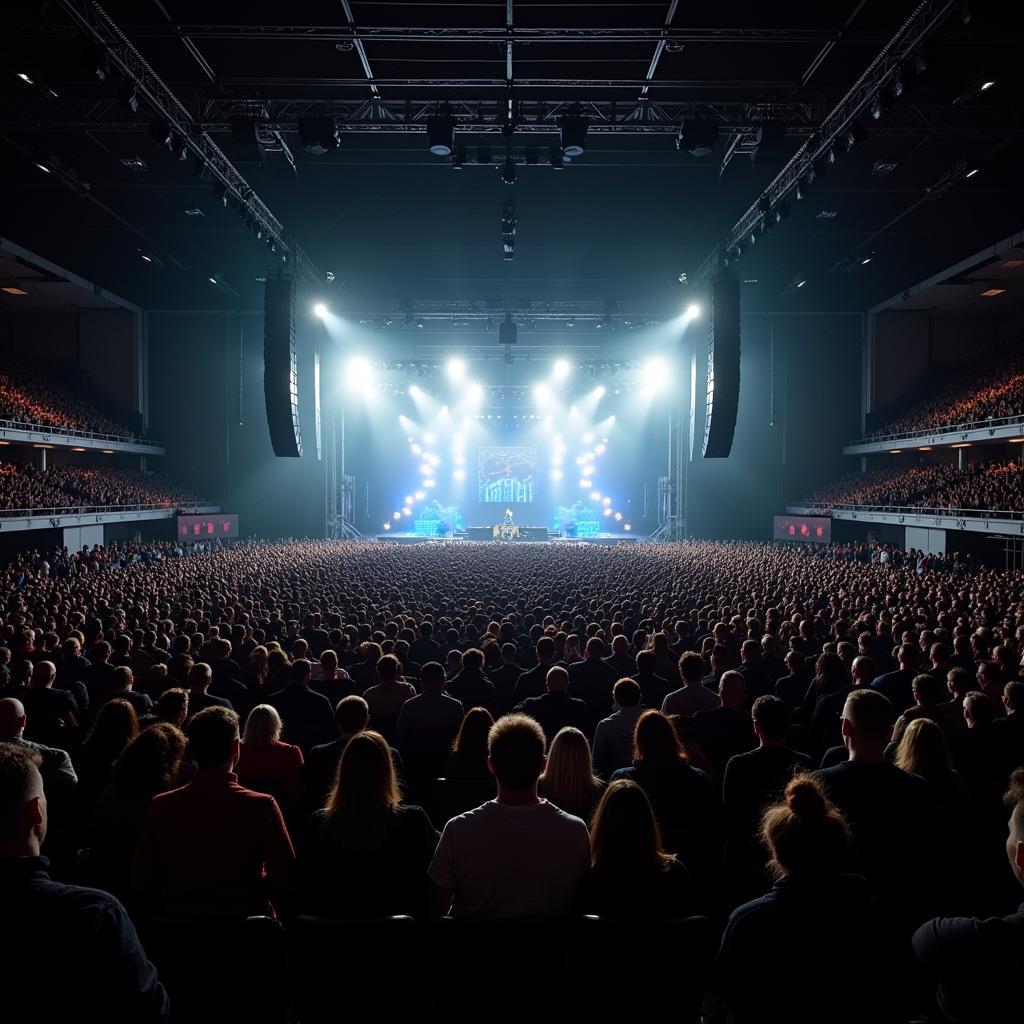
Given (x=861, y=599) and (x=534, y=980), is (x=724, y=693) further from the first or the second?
(x=861, y=599)

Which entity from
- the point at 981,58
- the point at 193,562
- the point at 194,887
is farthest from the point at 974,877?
the point at 193,562

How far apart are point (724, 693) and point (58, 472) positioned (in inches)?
1306

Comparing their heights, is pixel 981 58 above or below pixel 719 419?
above

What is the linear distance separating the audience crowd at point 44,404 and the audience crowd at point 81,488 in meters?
1.92

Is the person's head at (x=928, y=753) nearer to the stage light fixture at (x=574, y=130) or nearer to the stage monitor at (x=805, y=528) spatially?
the stage light fixture at (x=574, y=130)

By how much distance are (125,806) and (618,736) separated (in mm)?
3298

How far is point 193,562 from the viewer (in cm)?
2403

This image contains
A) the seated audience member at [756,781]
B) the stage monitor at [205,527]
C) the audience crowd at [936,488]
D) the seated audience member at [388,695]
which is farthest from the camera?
the stage monitor at [205,527]

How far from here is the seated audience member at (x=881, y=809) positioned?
138 inches

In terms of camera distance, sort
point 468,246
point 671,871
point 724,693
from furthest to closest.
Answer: point 468,246, point 724,693, point 671,871

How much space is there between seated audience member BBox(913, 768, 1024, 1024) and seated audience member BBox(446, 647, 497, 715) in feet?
18.1

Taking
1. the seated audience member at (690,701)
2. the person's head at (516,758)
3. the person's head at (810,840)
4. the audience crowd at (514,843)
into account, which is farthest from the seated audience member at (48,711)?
the person's head at (810,840)

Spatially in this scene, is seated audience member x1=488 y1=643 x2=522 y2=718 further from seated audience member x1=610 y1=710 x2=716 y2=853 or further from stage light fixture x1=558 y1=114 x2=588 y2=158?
stage light fixture x1=558 y1=114 x2=588 y2=158

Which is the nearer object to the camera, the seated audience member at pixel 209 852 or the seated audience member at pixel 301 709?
the seated audience member at pixel 209 852
